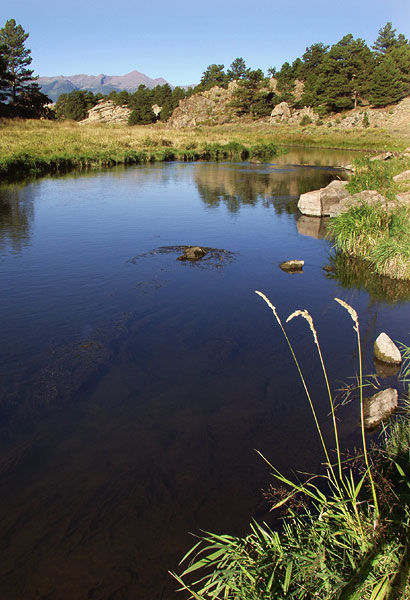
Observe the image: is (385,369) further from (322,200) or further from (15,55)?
(15,55)

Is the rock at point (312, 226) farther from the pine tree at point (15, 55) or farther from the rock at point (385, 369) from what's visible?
the pine tree at point (15, 55)

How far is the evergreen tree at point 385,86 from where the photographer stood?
75.1m

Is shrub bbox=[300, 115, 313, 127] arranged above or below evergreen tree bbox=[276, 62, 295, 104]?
below

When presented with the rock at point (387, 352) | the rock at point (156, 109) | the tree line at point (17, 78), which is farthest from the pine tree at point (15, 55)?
the rock at point (387, 352)

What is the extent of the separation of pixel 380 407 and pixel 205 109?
99731mm

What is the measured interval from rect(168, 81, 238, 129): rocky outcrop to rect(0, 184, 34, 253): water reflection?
2868 inches

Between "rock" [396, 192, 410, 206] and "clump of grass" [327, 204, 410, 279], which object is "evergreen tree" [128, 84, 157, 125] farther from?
"clump of grass" [327, 204, 410, 279]

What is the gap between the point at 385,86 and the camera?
249ft

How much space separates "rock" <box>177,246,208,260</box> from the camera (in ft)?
42.0

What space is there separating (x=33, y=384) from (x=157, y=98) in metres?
104

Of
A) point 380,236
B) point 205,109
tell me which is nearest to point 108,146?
point 380,236

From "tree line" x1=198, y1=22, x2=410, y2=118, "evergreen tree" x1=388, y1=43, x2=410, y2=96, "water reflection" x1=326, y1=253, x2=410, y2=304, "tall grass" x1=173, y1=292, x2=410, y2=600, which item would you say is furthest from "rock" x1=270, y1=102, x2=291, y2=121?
"tall grass" x1=173, y1=292, x2=410, y2=600

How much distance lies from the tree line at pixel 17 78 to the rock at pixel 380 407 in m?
65.1

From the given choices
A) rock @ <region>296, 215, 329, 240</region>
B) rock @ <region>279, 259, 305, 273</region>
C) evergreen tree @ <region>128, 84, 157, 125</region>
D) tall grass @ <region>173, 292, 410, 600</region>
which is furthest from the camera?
evergreen tree @ <region>128, 84, 157, 125</region>
